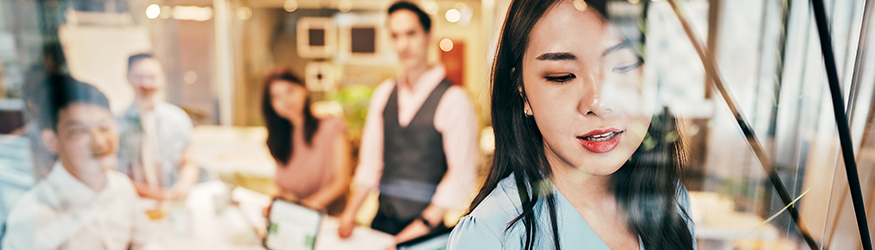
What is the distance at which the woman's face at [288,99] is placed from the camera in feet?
4.75

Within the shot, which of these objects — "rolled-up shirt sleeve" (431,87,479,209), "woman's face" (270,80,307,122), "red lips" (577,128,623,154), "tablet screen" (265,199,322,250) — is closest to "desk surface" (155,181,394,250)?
"tablet screen" (265,199,322,250)

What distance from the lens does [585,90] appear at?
1.41 feet

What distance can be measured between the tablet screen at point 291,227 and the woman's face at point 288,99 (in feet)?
1.86

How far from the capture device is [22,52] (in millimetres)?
1032

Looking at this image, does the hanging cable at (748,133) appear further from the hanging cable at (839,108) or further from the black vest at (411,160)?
the black vest at (411,160)

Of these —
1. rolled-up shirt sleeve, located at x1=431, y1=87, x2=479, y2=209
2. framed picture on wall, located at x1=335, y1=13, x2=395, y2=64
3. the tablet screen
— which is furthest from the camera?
framed picture on wall, located at x1=335, y1=13, x2=395, y2=64

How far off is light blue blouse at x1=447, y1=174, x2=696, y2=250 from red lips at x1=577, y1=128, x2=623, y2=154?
0.07m

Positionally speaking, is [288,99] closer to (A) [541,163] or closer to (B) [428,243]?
(B) [428,243]

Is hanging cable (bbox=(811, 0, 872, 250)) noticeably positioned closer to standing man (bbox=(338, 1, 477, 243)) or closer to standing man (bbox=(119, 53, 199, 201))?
standing man (bbox=(338, 1, 477, 243))

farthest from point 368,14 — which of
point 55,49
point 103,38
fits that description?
point 55,49

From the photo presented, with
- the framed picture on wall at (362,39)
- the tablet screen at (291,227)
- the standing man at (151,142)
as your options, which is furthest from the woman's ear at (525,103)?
the framed picture on wall at (362,39)

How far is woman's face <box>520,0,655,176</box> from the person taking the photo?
43 cm

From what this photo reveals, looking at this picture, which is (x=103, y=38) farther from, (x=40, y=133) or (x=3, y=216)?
(x=3, y=216)

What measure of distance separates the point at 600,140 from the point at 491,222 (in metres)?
0.15
